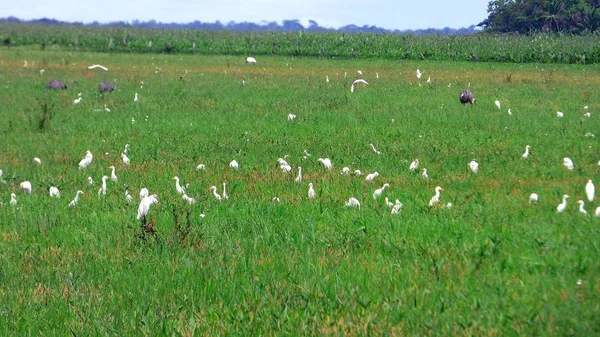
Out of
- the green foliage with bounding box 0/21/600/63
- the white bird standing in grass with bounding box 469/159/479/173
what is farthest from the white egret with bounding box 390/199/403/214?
the green foliage with bounding box 0/21/600/63

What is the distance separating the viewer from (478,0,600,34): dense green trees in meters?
Result: 72.3

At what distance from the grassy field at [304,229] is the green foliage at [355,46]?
2498 cm

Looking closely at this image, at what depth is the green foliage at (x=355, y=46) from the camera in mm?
42938

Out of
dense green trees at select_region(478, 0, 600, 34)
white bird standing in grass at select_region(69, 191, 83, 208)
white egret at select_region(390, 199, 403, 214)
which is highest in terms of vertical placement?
dense green trees at select_region(478, 0, 600, 34)

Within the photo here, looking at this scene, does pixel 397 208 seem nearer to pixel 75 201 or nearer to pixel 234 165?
pixel 75 201

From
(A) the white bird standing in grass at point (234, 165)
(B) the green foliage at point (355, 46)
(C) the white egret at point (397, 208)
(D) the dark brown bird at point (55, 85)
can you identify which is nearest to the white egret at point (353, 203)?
(C) the white egret at point (397, 208)

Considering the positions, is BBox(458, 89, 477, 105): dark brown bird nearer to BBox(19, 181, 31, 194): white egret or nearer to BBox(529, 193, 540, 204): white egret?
BBox(529, 193, 540, 204): white egret

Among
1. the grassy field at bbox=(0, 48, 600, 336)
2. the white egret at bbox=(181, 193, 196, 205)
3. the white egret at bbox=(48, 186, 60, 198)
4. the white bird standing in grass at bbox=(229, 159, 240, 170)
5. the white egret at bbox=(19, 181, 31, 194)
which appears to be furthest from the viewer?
the white bird standing in grass at bbox=(229, 159, 240, 170)

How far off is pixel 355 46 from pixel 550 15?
3125 centimetres

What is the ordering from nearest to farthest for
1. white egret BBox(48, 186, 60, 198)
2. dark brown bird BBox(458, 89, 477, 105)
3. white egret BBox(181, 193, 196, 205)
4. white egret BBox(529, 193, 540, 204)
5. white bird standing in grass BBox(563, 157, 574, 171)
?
1. white egret BBox(529, 193, 540, 204)
2. white egret BBox(181, 193, 196, 205)
3. white egret BBox(48, 186, 60, 198)
4. white bird standing in grass BBox(563, 157, 574, 171)
5. dark brown bird BBox(458, 89, 477, 105)

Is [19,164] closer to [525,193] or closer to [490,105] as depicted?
[525,193]

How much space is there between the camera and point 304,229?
8242mm

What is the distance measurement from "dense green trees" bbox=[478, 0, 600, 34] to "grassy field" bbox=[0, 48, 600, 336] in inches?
2270

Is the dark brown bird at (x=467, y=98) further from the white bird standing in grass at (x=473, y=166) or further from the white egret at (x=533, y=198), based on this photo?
the white egret at (x=533, y=198)
